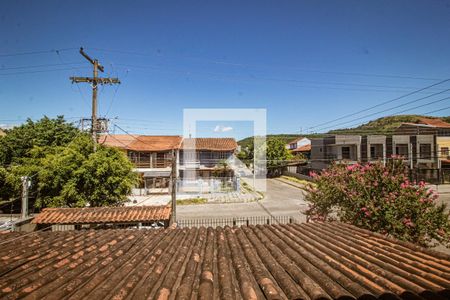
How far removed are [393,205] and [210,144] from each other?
103 ft

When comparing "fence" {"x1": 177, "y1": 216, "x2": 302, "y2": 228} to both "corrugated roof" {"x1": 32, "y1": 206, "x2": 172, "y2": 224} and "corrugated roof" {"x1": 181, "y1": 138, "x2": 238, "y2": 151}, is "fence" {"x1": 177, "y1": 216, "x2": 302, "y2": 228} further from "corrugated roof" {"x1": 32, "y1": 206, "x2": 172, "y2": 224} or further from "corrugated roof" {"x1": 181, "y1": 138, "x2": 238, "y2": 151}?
"corrugated roof" {"x1": 181, "y1": 138, "x2": 238, "y2": 151}

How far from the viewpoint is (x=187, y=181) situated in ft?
117

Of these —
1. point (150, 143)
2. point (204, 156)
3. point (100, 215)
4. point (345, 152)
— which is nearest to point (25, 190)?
point (100, 215)

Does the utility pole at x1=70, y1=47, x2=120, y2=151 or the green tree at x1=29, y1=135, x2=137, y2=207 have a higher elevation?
the utility pole at x1=70, y1=47, x2=120, y2=151

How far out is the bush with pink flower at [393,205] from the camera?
9.53 meters

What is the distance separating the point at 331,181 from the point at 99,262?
1224 centimetres

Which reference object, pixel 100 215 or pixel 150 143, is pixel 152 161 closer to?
pixel 150 143

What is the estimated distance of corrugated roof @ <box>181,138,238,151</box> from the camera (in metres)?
38.1

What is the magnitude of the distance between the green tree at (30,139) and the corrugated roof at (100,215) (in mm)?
13122

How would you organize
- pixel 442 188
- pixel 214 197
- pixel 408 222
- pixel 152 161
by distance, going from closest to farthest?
pixel 408 222 → pixel 214 197 → pixel 442 188 → pixel 152 161

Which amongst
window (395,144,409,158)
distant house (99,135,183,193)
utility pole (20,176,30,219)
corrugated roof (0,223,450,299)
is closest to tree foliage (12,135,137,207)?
utility pole (20,176,30,219)

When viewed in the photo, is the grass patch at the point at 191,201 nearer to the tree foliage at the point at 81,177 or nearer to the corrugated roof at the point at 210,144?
the tree foliage at the point at 81,177

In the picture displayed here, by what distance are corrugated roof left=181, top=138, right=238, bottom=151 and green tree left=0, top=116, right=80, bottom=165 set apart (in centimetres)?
1694

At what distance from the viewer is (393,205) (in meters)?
9.61
